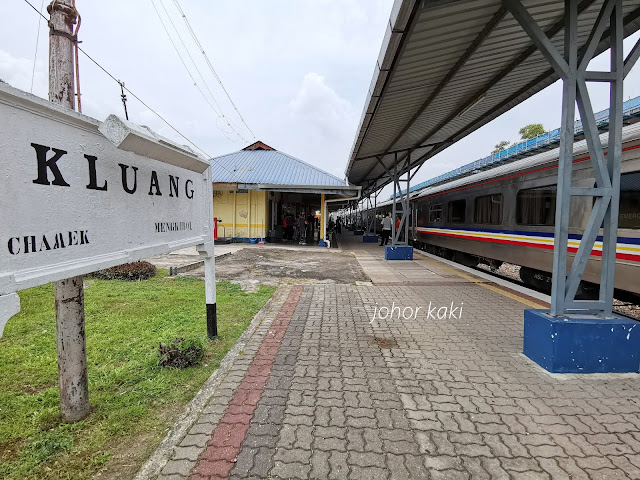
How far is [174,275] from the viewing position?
8.38 m

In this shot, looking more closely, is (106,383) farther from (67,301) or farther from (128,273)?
(128,273)

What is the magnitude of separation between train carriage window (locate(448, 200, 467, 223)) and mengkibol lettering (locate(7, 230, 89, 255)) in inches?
415

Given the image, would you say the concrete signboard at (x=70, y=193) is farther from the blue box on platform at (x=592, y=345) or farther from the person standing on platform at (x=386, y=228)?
the person standing on platform at (x=386, y=228)

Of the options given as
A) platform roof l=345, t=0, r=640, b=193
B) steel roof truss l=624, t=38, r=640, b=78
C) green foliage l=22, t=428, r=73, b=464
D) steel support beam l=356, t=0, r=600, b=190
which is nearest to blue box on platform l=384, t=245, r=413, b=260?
steel support beam l=356, t=0, r=600, b=190

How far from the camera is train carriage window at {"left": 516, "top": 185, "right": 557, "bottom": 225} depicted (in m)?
6.89

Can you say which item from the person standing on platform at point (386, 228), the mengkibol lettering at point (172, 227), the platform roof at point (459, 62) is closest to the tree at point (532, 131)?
the person standing on platform at point (386, 228)

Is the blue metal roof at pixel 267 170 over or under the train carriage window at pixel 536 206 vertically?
over

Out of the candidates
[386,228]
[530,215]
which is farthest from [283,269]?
[386,228]

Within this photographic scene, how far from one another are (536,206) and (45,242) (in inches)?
→ 320

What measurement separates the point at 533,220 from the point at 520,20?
5.00m

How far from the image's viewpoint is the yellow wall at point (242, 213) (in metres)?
17.3

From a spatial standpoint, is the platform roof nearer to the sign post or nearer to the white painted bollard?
the sign post

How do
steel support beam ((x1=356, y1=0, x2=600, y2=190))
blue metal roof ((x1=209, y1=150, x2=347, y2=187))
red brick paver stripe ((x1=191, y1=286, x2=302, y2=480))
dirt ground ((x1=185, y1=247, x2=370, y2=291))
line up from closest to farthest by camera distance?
red brick paver stripe ((x1=191, y1=286, x2=302, y2=480))
steel support beam ((x1=356, y1=0, x2=600, y2=190))
dirt ground ((x1=185, y1=247, x2=370, y2=291))
blue metal roof ((x1=209, y1=150, x2=347, y2=187))

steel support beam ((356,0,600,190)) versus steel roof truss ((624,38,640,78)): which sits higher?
steel support beam ((356,0,600,190))
